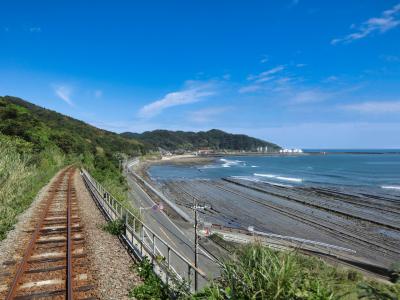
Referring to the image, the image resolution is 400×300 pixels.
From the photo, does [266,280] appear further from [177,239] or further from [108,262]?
[177,239]

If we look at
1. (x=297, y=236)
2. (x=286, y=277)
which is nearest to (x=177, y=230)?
(x=297, y=236)

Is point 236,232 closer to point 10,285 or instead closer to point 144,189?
point 10,285

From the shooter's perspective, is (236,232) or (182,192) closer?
(236,232)

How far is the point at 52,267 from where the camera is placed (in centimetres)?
965

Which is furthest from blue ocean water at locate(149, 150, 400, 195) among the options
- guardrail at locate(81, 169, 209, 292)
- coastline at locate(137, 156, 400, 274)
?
guardrail at locate(81, 169, 209, 292)

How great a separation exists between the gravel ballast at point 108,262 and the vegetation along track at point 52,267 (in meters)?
0.28

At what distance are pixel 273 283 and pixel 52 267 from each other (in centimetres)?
741

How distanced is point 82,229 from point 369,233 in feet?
102

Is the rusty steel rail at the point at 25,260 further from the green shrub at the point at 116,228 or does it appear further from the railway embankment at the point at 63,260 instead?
the green shrub at the point at 116,228

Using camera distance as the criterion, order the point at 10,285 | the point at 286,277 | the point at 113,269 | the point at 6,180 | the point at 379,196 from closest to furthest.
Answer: the point at 286,277 → the point at 10,285 → the point at 113,269 → the point at 6,180 → the point at 379,196

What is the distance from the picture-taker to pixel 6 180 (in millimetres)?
18156

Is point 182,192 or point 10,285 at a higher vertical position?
point 10,285

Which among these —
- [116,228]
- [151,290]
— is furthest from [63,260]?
[151,290]

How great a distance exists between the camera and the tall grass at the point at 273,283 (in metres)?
4.86
